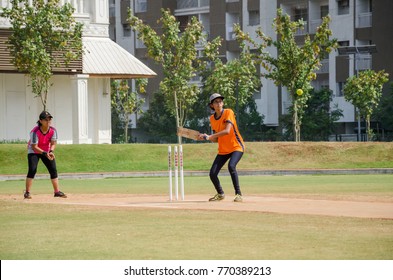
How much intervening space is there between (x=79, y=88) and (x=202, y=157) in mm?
9779

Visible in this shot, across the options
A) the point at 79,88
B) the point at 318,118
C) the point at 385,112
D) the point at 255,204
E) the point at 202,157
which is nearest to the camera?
the point at 255,204

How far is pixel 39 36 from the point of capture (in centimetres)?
4844

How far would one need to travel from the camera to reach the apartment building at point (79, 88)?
5231cm

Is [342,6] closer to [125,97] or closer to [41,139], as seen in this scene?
[125,97]

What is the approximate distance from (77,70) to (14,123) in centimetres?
383

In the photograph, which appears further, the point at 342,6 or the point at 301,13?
the point at 301,13

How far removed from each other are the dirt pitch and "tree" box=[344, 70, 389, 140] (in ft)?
128

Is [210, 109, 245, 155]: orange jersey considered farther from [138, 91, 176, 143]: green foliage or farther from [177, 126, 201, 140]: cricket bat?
[138, 91, 176, 143]: green foliage

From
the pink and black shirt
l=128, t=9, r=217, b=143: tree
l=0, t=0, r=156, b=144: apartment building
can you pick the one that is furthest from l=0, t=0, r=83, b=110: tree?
the pink and black shirt

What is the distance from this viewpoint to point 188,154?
4631 cm

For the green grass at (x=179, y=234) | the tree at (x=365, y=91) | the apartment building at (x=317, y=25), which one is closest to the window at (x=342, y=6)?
the apartment building at (x=317, y=25)

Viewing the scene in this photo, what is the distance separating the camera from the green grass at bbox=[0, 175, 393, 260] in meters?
13.0

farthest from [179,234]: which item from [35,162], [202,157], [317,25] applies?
[317,25]

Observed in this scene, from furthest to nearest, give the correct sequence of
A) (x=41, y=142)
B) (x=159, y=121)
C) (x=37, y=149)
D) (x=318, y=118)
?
(x=159, y=121), (x=318, y=118), (x=41, y=142), (x=37, y=149)
